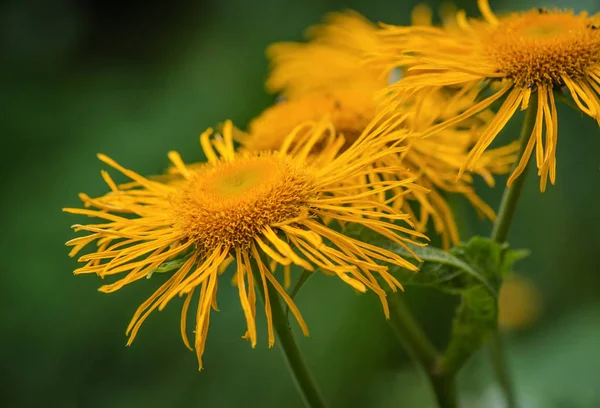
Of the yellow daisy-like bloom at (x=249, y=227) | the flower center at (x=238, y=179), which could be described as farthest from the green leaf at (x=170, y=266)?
the flower center at (x=238, y=179)

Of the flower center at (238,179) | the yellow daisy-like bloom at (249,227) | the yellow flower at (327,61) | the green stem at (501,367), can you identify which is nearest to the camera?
the yellow daisy-like bloom at (249,227)

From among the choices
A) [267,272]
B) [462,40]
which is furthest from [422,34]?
[267,272]

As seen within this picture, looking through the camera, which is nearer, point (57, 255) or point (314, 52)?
point (314, 52)

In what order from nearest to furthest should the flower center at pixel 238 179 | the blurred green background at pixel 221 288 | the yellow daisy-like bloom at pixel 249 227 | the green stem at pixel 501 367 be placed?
1. the yellow daisy-like bloom at pixel 249 227
2. the flower center at pixel 238 179
3. the green stem at pixel 501 367
4. the blurred green background at pixel 221 288

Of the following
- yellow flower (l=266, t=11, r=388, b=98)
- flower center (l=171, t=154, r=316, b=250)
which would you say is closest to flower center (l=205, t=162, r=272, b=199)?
flower center (l=171, t=154, r=316, b=250)

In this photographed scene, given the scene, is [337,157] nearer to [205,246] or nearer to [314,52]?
[205,246]

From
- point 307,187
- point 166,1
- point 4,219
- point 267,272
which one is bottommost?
point 267,272

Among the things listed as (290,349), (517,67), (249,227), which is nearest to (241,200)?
(249,227)

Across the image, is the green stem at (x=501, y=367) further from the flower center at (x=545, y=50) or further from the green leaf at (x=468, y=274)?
the flower center at (x=545, y=50)

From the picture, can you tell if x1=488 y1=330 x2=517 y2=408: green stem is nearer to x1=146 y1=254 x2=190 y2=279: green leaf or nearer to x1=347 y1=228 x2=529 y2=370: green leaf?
x1=347 y1=228 x2=529 y2=370: green leaf
